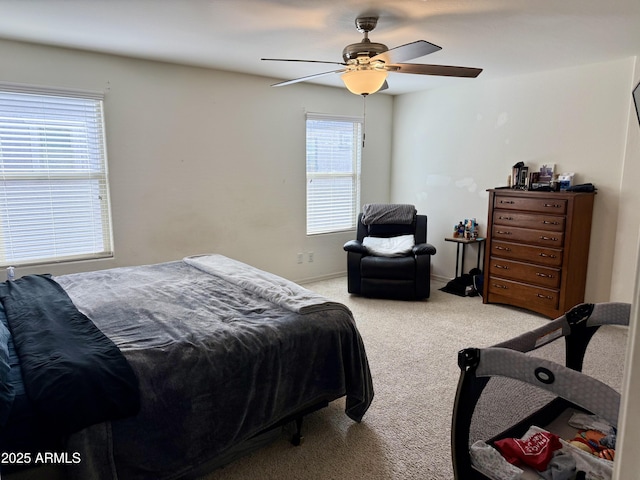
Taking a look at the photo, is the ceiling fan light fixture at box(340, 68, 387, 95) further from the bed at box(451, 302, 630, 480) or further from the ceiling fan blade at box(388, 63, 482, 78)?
the bed at box(451, 302, 630, 480)

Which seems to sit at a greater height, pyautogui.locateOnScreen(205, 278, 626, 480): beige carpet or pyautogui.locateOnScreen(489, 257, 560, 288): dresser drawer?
pyautogui.locateOnScreen(489, 257, 560, 288): dresser drawer

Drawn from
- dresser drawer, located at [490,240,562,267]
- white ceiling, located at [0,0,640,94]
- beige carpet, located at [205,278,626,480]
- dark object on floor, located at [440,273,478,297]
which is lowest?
beige carpet, located at [205,278,626,480]

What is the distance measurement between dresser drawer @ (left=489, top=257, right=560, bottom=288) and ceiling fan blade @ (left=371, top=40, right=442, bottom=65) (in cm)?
252

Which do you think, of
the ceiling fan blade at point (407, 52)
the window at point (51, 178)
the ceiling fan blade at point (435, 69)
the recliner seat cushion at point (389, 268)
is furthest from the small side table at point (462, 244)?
the window at point (51, 178)

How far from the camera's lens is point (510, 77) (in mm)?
4414

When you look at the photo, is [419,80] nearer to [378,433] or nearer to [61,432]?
[378,433]

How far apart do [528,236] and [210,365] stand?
3.40 m

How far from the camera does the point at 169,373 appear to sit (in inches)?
66.6

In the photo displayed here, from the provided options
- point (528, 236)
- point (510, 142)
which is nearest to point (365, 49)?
point (528, 236)

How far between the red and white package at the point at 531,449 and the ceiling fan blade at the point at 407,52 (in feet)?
6.15

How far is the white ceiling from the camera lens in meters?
2.50

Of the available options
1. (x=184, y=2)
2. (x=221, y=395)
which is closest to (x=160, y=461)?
(x=221, y=395)

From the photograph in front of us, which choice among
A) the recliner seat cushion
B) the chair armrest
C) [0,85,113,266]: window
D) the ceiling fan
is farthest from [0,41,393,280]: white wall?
the ceiling fan

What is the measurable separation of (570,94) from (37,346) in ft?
15.3
